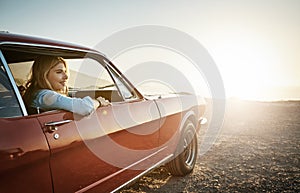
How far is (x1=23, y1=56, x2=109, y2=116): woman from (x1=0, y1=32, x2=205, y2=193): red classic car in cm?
7

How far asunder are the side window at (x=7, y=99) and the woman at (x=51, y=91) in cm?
30

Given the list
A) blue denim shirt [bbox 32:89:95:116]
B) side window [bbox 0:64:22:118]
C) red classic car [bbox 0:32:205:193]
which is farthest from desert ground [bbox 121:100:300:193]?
side window [bbox 0:64:22:118]

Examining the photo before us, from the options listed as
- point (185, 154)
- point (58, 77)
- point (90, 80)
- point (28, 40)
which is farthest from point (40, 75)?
point (185, 154)

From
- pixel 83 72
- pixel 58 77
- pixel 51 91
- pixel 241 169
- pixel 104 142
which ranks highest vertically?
pixel 83 72

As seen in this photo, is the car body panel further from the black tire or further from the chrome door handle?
the black tire

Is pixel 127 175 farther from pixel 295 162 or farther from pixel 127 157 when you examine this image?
pixel 295 162

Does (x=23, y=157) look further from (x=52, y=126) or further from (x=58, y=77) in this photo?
(x=58, y=77)

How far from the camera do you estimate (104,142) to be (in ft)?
7.35

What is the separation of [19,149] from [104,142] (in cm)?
78

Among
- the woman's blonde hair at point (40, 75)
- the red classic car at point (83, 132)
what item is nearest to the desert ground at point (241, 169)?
the red classic car at point (83, 132)

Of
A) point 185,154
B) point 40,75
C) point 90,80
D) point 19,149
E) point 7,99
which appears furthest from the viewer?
point 185,154

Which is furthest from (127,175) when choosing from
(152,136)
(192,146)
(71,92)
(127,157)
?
(192,146)

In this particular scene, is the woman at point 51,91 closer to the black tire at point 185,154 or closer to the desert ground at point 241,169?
the desert ground at point 241,169

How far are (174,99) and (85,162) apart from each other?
200 centimetres
